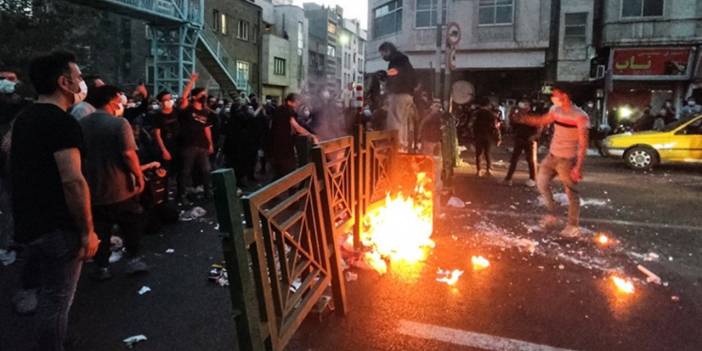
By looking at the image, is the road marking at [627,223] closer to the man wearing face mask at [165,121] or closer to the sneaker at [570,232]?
the sneaker at [570,232]

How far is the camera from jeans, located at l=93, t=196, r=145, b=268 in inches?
190

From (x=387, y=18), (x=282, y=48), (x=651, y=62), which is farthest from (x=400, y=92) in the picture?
(x=282, y=48)

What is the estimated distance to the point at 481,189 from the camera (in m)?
10.4

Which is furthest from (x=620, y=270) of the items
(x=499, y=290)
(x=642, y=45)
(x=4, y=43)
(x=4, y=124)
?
(x=642, y=45)

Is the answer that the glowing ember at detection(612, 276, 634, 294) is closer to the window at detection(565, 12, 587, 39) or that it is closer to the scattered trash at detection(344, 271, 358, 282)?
the scattered trash at detection(344, 271, 358, 282)

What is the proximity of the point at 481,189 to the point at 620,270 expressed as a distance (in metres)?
5.07

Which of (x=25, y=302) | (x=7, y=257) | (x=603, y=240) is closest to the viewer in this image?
(x=25, y=302)

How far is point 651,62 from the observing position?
81.1ft

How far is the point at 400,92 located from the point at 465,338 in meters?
5.96

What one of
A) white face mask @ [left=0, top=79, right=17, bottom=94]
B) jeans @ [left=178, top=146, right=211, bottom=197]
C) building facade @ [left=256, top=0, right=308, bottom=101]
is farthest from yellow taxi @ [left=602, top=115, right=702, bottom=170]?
building facade @ [left=256, top=0, right=308, bottom=101]

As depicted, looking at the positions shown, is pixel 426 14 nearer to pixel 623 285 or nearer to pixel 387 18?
pixel 387 18

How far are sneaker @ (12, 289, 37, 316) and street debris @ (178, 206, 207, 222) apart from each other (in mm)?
3276

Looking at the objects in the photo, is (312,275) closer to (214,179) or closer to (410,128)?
(214,179)

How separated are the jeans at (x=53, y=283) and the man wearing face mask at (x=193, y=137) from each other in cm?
547
